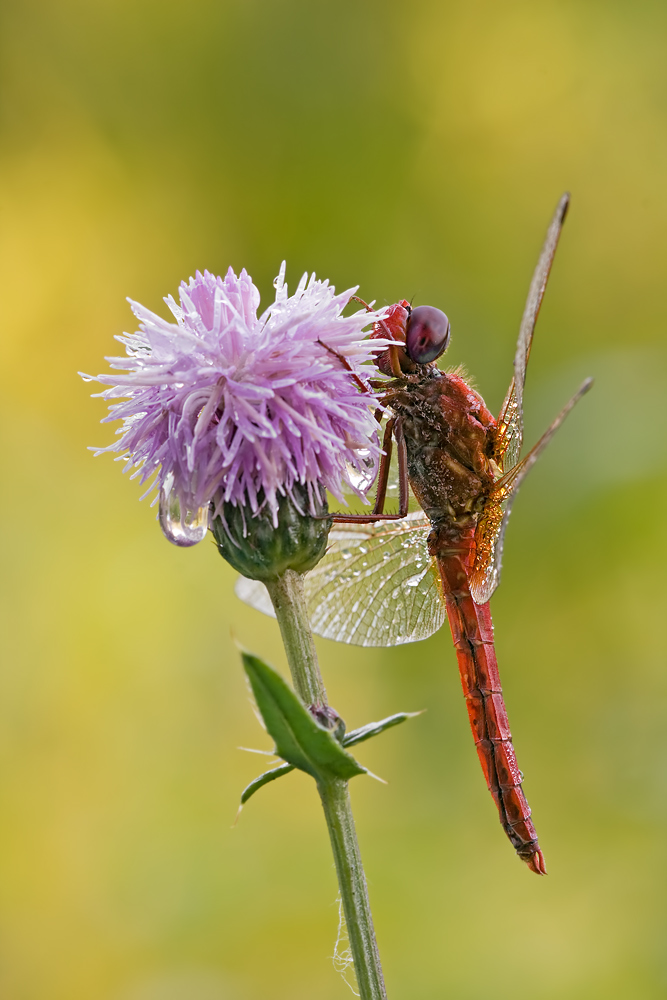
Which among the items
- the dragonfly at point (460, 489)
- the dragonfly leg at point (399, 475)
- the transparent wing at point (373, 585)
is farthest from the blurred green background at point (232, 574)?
the dragonfly leg at point (399, 475)

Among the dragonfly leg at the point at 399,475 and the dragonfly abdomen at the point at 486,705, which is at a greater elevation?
the dragonfly leg at the point at 399,475

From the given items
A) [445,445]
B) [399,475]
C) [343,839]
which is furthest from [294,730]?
[445,445]

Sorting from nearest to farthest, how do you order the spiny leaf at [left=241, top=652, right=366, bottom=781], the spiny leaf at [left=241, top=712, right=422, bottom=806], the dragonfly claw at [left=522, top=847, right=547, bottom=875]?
the spiny leaf at [left=241, top=652, right=366, bottom=781] → the spiny leaf at [left=241, top=712, right=422, bottom=806] → the dragonfly claw at [left=522, top=847, right=547, bottom=875]

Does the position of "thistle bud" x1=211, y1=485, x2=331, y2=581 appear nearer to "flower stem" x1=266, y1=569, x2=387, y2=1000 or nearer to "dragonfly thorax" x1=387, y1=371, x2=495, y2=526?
"flower stem" x1=266, y1=569, x2=387, y2=1000

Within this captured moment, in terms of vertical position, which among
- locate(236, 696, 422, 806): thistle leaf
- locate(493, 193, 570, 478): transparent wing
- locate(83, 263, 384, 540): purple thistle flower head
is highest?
locate(493, 193, 570, 478): transparent wing

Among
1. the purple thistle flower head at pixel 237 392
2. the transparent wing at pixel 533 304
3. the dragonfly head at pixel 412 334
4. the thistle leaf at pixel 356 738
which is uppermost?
the dragonfly head at pixel 412 334

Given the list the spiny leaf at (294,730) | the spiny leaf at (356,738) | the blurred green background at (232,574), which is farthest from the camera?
the blurred green background at (232,574)

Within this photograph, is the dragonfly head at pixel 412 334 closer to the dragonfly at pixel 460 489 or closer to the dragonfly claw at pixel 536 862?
the dragonfly at pixel 460 489

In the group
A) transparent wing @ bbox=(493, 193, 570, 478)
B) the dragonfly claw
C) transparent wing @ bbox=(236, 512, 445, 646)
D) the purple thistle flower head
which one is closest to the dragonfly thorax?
transparent wing @ bbox=(493, 193, 570, 478)
